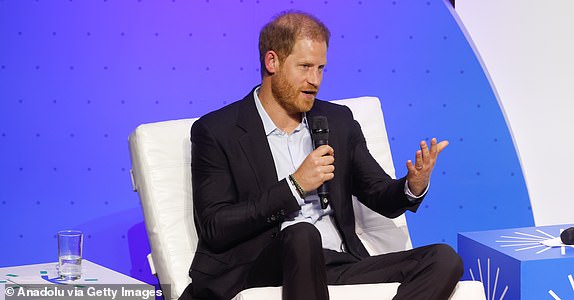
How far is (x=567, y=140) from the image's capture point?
4582 mm

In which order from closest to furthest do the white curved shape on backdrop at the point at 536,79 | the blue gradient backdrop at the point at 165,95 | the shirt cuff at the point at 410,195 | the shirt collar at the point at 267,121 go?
1. the shirt cuff at the point at 410,195
2. the shirt collar at the point at 267,121
3. the blue gradient backdrop at the point at 165,95
4. the white curved shape on backdrop at the point at 536,79

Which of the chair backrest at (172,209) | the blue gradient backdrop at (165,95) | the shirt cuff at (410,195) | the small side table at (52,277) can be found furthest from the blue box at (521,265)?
the small side table at (52,277)

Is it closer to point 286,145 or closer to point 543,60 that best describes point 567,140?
point 543,60

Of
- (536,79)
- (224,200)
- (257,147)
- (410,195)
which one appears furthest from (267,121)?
(536,79)

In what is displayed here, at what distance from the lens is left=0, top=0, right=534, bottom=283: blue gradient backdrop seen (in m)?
4.10

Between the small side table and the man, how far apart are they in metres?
0.33

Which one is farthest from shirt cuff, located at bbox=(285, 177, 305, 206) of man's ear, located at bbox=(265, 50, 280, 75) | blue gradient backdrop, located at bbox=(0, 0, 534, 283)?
blue gradient backdrop, located at bbox=(0, 0, 534, 283)

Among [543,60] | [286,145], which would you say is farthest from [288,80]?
[543,60]

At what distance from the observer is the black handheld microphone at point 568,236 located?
3188 millimetres

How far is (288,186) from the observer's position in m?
2.89

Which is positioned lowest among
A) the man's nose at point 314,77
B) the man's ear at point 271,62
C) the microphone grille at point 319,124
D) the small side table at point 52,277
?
the small side table at point 52,277

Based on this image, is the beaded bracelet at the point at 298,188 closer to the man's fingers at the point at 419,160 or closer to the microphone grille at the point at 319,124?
the microphone grille at the point at 319,124

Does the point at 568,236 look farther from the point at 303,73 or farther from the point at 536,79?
the point at 536,79

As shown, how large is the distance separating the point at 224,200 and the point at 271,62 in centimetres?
52
